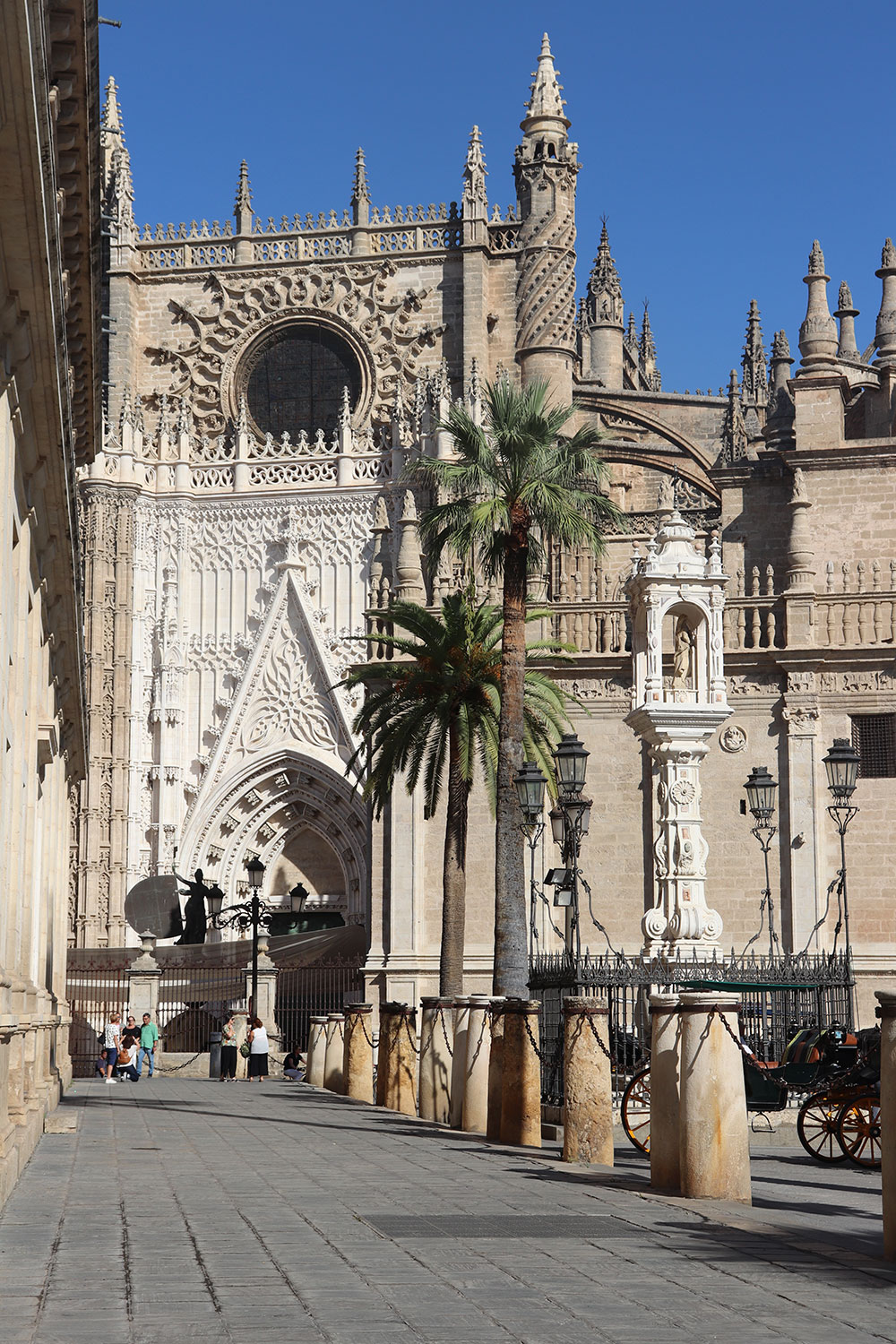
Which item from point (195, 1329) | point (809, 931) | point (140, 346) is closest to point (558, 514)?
point (809, 931)

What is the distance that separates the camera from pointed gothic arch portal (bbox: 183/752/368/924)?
144 ft

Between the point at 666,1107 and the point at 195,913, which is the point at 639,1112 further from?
the point at 195,913

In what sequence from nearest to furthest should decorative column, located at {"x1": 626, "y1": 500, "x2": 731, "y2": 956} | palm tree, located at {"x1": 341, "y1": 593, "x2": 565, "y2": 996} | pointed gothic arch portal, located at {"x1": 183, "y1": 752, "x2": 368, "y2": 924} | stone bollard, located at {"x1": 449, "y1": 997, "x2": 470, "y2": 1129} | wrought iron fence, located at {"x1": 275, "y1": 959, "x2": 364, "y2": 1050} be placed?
stone bollard, located at {"x1": 449, "y1": 997, "x2": 470, "y2": 1129}, decorative column, located at {"x1": 626, "y1": 500, "x2": 731, "y2": 956}, palm tree, located at {"x1": 341, "y1": 593, "x2": 565, "y2": 996}, wrought iron fence, located at {"x1": 275, "y1": 959, "x2": 364, "y2": 1050}, pointed gothic arch portal, located at {"x1": 183, "y1": 752, "x2": 368, "y2": 924}

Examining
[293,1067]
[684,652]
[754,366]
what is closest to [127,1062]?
[293,1067]

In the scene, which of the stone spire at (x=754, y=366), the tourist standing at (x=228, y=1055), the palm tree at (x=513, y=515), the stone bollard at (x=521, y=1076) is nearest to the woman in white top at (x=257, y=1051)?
the tourist standing at (x=228, y=1055)

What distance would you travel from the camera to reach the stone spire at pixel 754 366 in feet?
177

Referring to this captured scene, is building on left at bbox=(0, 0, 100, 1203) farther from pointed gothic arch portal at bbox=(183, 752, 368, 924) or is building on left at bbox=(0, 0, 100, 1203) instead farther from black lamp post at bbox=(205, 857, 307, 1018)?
pointed gothic arch portal at bbox=(183, 752, 368, 924)

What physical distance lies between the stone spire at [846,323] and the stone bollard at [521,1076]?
35.7 meters

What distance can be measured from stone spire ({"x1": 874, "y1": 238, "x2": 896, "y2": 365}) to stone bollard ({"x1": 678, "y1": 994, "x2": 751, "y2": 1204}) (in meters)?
31.3

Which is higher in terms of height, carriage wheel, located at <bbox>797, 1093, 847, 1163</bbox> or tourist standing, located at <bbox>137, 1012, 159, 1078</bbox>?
carriage wheel, located at <bbox>797, 1093, 847, 1163</bbox>

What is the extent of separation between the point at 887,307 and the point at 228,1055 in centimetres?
2231

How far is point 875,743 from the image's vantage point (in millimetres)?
29344

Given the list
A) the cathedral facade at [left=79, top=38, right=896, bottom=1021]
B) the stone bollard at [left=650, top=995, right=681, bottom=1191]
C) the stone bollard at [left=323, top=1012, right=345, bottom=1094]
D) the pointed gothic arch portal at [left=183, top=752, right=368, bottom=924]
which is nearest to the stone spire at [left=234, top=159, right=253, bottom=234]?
the cathedral facade at [left=79, top=38, right=896, bottom=1021]

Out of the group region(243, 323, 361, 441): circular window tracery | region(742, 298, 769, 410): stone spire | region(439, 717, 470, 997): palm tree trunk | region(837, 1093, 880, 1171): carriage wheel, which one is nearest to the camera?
region(837, 1093, 880, 1171): carriage wheel
